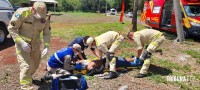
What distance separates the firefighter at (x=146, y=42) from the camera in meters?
7.11

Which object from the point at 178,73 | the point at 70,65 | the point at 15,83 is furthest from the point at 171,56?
the point at 15,83

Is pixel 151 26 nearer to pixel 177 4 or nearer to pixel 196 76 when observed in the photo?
→ pixel 177 4

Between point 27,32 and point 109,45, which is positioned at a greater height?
point 27,32

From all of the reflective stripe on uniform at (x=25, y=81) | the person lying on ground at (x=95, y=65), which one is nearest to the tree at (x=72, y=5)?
the person lying on ground at (x=95, y=65)

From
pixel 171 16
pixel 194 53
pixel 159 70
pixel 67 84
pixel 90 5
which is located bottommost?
pixel 90 5

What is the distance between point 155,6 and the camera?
17.9 meters

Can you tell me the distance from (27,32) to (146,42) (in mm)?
3402

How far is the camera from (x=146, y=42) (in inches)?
300

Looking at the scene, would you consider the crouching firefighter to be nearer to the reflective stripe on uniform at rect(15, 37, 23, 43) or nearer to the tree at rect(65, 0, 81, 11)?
the reflective stripe on uniform at rect(15, 37, 23, 43)

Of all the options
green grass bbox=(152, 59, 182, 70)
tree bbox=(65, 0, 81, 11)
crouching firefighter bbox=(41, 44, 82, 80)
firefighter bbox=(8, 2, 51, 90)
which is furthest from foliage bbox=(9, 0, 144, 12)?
firefighter bbox=(8, 2, 51, 90)

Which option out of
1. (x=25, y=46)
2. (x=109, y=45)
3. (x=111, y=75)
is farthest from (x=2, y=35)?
(x=25, y=46)

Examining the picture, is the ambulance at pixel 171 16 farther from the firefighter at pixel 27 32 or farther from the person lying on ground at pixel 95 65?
the firefighter at pixel 27 32

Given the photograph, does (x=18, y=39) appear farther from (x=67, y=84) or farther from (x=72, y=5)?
(x=72, y=5)

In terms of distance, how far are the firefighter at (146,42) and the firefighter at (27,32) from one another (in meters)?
2.52
